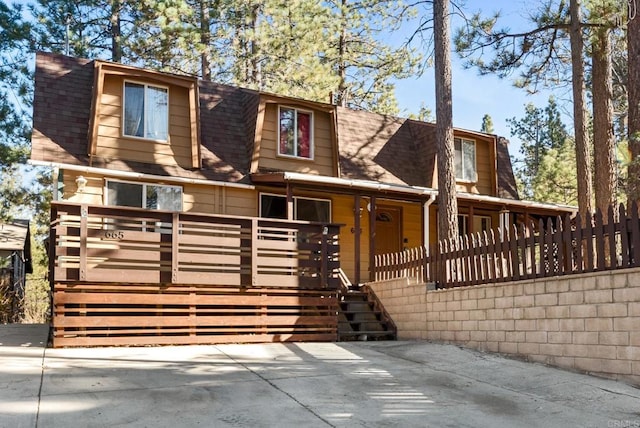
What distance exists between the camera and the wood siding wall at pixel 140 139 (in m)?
13.3

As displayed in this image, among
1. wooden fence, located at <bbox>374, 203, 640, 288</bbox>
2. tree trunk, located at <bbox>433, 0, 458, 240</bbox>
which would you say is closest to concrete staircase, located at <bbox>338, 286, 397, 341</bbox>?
wooden fence, located at <bbox>374, 203, 640, 288</bbox>

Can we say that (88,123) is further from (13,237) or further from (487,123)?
(487,123)

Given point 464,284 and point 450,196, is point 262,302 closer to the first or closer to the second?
point 464,284

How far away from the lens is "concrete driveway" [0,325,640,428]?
19.1ft

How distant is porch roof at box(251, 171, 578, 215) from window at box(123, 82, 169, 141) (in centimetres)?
235

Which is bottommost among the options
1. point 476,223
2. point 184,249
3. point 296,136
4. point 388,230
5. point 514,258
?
point 514,258

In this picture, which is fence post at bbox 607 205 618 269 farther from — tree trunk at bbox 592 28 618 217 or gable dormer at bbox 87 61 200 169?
gable dormer at bbox 87 61 200 169

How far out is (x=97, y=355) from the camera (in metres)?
8.80

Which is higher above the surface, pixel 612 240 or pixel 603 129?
pixel 603 129

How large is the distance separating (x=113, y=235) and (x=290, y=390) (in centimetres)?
440

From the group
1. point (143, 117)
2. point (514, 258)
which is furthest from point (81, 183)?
point (514, 258)

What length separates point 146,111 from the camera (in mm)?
13797

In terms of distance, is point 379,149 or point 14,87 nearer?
point 379,149

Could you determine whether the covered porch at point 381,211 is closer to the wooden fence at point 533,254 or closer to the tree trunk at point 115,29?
the wooden fence at point 533,254
